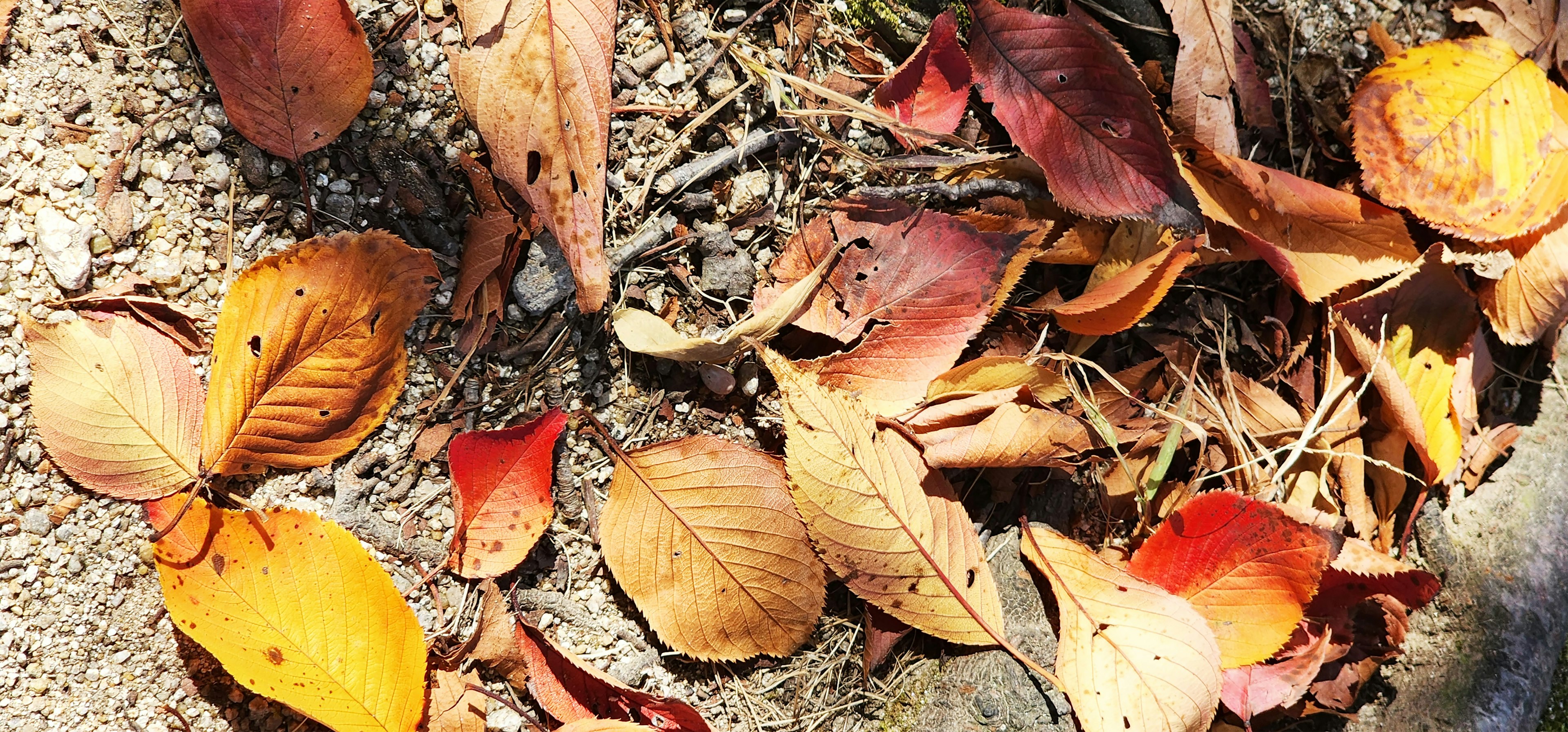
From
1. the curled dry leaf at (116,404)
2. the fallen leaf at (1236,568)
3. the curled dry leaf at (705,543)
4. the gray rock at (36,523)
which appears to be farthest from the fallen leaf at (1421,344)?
the gray rock at (36,523)

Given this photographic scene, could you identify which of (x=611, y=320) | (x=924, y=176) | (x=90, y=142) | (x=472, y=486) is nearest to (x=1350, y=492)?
(x=924, y=176)

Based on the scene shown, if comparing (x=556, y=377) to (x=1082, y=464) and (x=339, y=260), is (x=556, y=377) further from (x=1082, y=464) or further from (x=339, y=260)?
(x=1082, y=464)

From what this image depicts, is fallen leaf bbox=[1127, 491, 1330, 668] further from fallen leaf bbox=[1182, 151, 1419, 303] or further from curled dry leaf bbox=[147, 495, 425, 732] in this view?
curled dry leaf bbox=[147, 495, 425, 732]

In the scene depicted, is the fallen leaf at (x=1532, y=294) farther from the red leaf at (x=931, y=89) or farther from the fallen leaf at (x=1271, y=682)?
the red leaf at (x=931, y=89)

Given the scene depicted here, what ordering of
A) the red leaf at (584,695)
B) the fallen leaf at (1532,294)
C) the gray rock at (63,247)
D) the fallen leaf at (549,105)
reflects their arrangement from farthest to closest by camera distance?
the fallen leaf at (1532,294) < the red leaf at (584,695) < the fallen leaf at (549,105) < the gray rock at (63,247)

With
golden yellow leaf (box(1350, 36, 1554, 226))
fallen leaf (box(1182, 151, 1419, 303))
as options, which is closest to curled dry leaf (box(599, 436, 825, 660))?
fallen leaf (box(1182, 151, 1419, 303))
